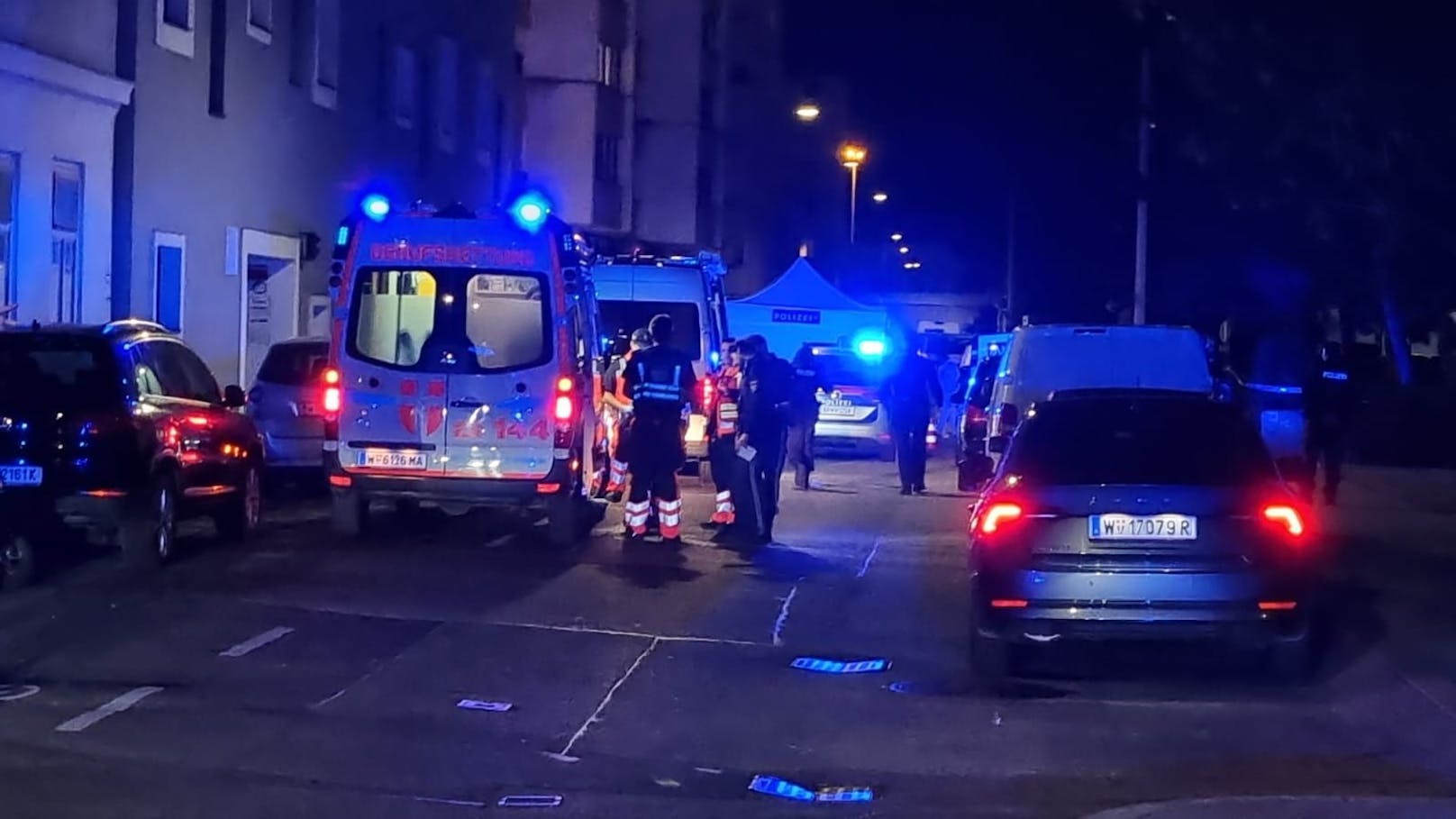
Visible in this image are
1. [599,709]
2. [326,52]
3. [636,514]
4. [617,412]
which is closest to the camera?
[599,709]

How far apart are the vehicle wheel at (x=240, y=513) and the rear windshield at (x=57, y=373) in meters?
2.47

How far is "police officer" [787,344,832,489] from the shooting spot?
21844mm

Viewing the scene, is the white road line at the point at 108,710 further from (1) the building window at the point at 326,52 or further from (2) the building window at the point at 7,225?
(1) the building window at the point at 326,52

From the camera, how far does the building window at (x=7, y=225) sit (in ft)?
66.2

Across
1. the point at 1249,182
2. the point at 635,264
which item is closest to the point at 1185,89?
the point at 1249,182

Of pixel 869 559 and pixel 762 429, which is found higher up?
pixel 762 429

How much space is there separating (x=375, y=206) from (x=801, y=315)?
1842 cm

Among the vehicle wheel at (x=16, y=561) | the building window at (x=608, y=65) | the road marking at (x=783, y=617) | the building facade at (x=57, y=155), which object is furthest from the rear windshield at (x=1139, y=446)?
the building window at (x=608, y=65)

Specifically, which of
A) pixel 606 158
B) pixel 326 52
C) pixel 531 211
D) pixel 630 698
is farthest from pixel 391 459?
pixel 606 158

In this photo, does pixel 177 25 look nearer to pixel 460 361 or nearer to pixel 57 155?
pixel 57 155

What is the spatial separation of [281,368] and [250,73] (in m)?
6.22

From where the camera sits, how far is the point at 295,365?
66.6 ft

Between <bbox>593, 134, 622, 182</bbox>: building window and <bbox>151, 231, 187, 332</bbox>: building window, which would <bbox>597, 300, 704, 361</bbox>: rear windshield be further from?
<bbox>593, 134, 622, 182</bbox>: building window

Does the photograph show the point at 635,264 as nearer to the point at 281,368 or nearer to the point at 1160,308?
the point at 281,368
